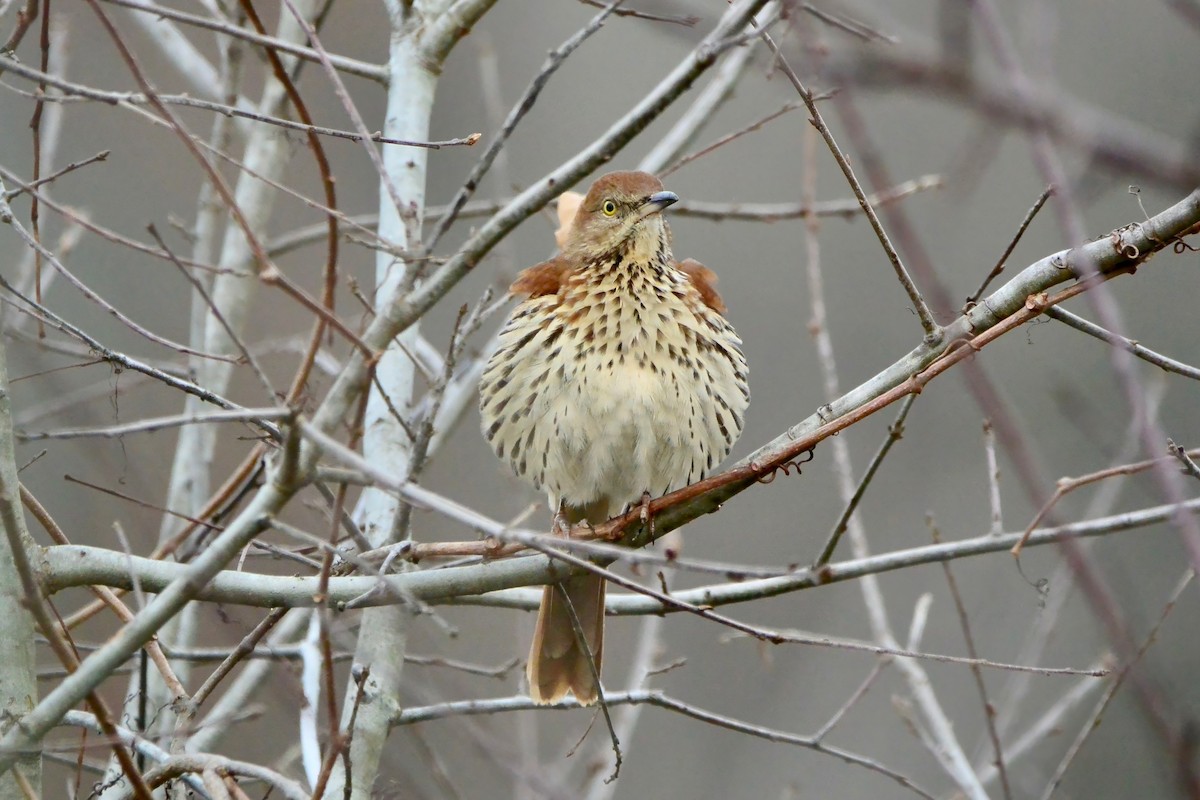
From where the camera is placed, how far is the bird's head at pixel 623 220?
4438 millimetres

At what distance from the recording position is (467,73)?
10750 millimetres

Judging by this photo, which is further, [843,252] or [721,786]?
[843,252]

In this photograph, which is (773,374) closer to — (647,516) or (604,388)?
(604,388)

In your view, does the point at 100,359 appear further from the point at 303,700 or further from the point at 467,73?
the point at 467,73

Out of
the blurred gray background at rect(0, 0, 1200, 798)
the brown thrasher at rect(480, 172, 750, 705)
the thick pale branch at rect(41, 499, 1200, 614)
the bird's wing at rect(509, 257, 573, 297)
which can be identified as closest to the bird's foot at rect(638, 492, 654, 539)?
the thick pale branch at rect(41, 499, 1200, 614)

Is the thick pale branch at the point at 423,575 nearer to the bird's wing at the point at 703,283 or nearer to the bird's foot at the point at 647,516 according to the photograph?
the bird's foot at the point at 647,516

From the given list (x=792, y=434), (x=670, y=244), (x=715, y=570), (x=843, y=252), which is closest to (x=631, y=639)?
(x=843, y=252)

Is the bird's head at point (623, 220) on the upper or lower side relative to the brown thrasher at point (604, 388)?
upper

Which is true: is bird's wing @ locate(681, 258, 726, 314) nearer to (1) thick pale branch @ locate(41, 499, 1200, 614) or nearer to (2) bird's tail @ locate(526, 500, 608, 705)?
(2) bird's tail @ locate(526, 500, 608, 705)

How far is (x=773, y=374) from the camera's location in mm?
Result: 9195

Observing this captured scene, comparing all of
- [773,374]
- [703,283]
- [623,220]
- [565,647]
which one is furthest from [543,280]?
[773,374]

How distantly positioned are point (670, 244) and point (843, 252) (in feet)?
18.0

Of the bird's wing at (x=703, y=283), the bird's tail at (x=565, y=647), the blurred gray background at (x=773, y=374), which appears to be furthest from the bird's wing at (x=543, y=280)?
the blurred gray background at (x=773, y=374)

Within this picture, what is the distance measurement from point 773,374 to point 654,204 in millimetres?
4868
